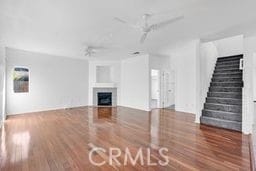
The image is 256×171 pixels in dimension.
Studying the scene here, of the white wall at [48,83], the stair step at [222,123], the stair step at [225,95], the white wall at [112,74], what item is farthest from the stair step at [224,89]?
the white wall at [48,83]

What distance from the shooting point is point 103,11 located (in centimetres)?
308

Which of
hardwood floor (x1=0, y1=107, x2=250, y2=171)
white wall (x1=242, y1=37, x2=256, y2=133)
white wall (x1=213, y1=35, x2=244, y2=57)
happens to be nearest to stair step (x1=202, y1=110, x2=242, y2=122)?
white wall (x1=242, y1=37, x2=256, y2=133)

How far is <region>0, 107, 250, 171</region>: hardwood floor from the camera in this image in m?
2.53

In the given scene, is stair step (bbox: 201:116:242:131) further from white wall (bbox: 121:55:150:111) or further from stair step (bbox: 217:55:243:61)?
stair step (bbox: 217:55:243:61)

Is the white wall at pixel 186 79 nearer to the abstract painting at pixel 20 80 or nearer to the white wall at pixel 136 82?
the white wall at pixel 136 82

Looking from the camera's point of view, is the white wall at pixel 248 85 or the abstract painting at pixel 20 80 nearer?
the white wall at pixel 248 85

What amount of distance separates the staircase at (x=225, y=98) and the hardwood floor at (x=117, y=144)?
391 millimetres

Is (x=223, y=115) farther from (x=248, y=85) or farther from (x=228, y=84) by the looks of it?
(x=228, y=84)

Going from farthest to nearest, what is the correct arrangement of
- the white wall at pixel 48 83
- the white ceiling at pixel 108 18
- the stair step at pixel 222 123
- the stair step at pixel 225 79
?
the white wall at pixel 48 83
the stair step at pixel 225 79
the stair step at pixel 222 123
the white ceiling at pixel 108 18

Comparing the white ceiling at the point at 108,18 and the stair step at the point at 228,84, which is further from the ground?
the white ceiling at the point at 108,18

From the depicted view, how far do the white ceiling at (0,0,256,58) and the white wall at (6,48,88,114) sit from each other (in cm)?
181

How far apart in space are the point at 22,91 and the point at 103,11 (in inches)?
218

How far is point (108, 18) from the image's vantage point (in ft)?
11.2

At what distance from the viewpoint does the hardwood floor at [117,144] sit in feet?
8.30
